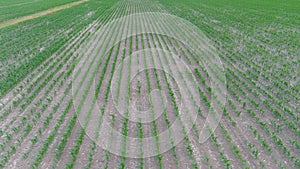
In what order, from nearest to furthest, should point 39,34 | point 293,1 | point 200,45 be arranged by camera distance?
point 200,45
point 39,34
point 293,1

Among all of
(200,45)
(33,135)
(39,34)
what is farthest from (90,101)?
(39,34)

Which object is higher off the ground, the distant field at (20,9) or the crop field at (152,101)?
the distant field at (20,9)

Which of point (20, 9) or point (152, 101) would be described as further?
point (20, 9)

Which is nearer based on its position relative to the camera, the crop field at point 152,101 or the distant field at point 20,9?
the crop field at point 152,101

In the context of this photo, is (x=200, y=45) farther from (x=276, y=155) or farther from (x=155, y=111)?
(x=276, y=155)

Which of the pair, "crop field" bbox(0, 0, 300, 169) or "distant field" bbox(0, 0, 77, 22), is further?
"distant field" bbox(0, 0, 77, 22)

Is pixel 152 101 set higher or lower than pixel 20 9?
lower

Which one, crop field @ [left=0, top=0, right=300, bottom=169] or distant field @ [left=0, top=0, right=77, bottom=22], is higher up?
distant field @ [left=0, top=0, right=77, bottom=22]

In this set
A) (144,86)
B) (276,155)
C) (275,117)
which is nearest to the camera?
(276,155)
